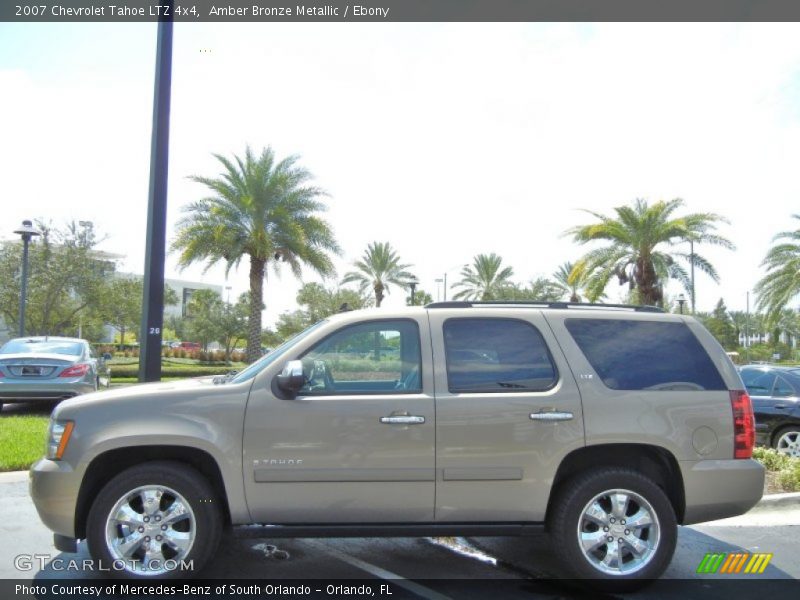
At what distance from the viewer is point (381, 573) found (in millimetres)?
4707

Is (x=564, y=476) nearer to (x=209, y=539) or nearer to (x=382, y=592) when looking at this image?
(x=382, y=592)

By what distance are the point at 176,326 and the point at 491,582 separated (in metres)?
66.9

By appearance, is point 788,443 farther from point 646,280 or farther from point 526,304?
point 646,280

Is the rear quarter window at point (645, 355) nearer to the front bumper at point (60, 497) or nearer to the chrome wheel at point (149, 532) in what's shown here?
the chrome wheel at point (149, 532)

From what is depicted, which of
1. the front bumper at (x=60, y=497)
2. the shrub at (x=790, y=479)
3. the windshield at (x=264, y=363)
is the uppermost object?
the windshield at (x=264, y=363)

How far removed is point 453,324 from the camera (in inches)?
183

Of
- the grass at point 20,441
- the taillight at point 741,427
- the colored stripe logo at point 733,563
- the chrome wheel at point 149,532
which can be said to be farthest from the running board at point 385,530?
the grass at point 20,441

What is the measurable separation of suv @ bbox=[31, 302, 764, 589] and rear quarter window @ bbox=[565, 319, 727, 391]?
0.05 ft

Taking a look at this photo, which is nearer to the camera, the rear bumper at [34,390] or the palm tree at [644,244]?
the rear bumper at [34,390]

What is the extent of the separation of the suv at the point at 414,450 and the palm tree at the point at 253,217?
19050 millimetres

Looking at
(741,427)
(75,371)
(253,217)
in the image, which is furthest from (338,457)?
(253,217)

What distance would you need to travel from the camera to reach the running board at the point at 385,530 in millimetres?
4262

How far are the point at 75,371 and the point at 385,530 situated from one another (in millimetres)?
8708

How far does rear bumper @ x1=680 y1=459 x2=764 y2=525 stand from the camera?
4.46 m
